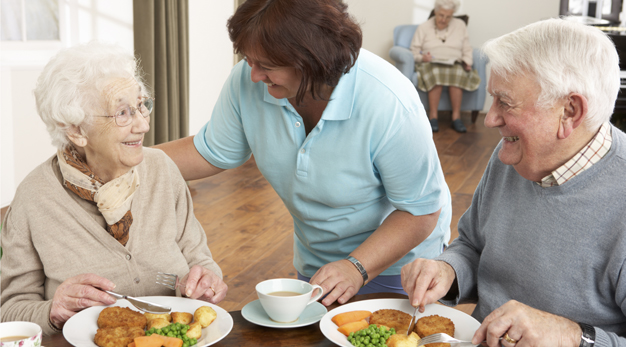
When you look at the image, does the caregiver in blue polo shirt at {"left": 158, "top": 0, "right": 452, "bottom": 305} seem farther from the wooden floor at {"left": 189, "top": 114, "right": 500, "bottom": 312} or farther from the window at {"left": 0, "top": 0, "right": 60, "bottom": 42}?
the window at {"left": 0, "top": 0, "right": 60, "bottom": 42}

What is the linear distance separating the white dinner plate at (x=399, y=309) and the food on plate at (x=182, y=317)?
264 millimetres

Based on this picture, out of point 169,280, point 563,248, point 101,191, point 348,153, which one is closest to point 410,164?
point 348,153

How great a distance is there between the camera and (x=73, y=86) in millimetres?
1337

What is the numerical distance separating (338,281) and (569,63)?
0.64 m

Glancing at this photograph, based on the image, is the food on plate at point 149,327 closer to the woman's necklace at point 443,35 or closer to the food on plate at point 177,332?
the food on plate at point 177,332

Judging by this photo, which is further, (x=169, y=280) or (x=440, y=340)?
(x=169, y=280)

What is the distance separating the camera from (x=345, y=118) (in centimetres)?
143

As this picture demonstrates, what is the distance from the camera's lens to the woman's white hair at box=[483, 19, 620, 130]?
1.07 metres

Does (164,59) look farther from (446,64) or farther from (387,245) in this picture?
(446,64)

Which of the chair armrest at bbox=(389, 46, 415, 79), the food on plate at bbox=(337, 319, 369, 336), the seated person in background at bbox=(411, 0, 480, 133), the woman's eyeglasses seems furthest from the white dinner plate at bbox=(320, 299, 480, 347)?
the chair armrest at bbox=(389, 46, 415, 79)

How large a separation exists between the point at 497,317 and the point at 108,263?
2.84 feet

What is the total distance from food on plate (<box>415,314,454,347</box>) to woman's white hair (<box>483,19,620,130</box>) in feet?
1.47

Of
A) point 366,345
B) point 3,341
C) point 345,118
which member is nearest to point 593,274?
point 366,345

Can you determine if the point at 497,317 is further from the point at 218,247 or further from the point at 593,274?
the point at 218,247
